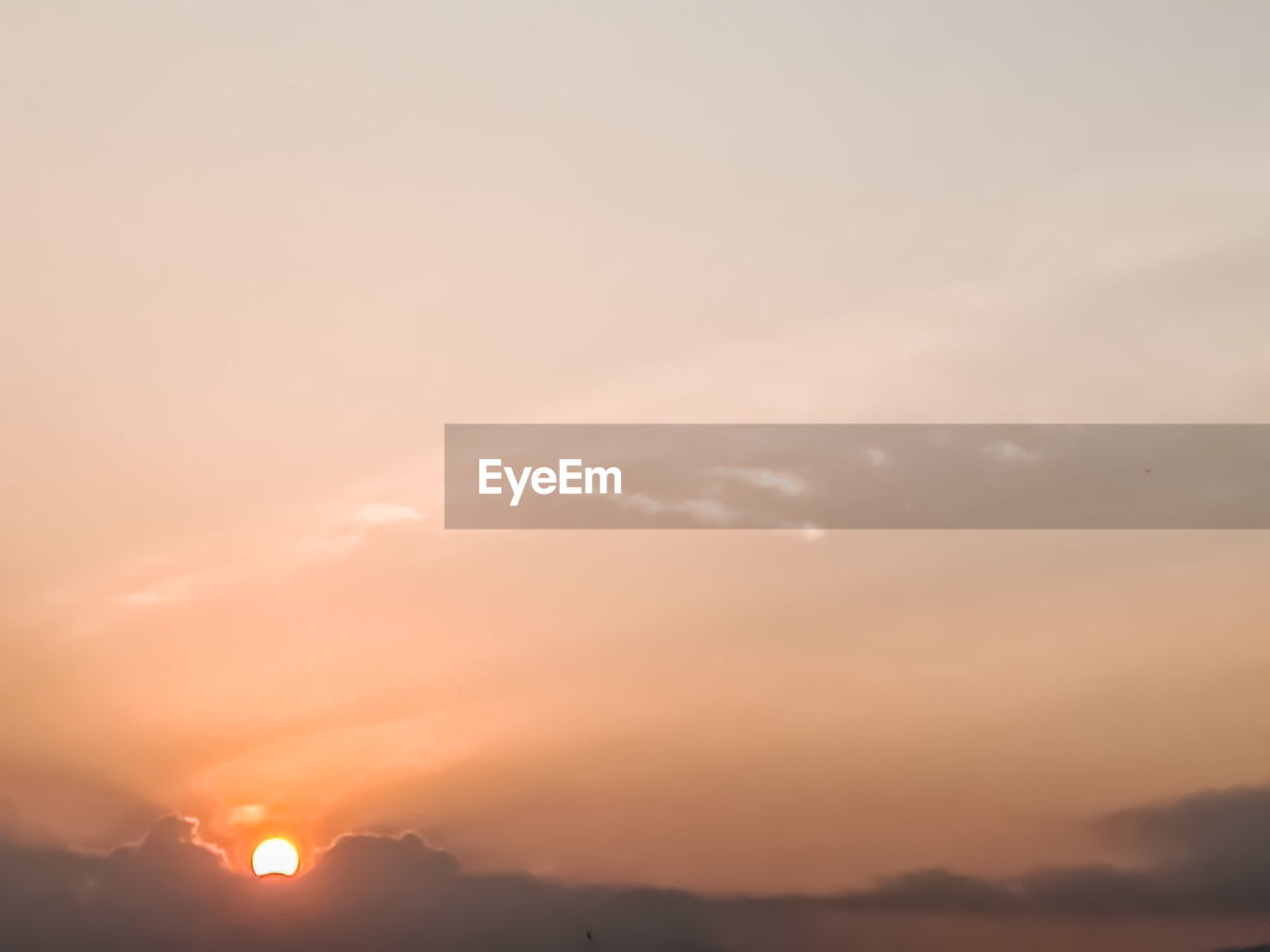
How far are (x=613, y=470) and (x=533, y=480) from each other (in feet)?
12.8

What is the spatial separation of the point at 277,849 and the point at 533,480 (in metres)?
32.5

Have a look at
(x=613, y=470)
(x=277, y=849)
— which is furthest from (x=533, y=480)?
(x=277, y=849)

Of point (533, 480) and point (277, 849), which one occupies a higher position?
point (533, 480)

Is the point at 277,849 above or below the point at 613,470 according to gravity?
below

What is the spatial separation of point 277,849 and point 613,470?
34554mm

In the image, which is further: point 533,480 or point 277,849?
Answer: point 277,849

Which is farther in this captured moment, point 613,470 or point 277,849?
point 277,849

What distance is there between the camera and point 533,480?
210ft

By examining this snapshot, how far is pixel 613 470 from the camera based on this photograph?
64688mm

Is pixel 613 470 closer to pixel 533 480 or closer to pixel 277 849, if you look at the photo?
pixel 533 480

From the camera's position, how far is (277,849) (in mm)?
80688
